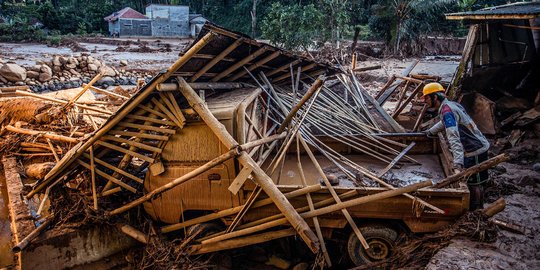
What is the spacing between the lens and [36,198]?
21.1 ft

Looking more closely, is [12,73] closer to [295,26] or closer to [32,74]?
[32,74]

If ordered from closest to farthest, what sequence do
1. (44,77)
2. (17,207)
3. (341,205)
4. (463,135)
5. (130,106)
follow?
1. (341,205)
2. (130,106)
3. (463,135)
4. (17,207)
5. (44,77)

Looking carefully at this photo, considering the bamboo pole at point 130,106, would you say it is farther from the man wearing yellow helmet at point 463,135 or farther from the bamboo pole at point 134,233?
the man wearing yellow helmet at point 463,135

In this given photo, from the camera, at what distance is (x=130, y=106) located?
436 cm

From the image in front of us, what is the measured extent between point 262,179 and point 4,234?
5247mm

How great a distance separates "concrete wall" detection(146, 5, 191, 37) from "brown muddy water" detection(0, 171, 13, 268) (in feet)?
133

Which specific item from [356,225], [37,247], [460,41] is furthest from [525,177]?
[460,41]

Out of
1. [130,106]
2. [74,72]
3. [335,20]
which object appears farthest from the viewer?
[335,20]

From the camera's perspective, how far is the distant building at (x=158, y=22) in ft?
141

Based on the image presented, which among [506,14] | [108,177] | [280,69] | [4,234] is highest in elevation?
[506,14]

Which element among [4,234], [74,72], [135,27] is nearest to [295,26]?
[74,72]

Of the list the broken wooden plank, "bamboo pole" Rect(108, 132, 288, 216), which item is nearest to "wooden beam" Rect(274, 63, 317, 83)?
"bamboo pole" Rect(108, 132, 288, 216)

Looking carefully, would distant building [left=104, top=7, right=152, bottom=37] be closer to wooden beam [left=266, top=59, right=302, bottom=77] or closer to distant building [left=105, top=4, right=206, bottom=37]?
distant building [left=105, top=4, right=206, bottom=37]

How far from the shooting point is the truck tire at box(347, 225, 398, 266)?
14.1 feet
